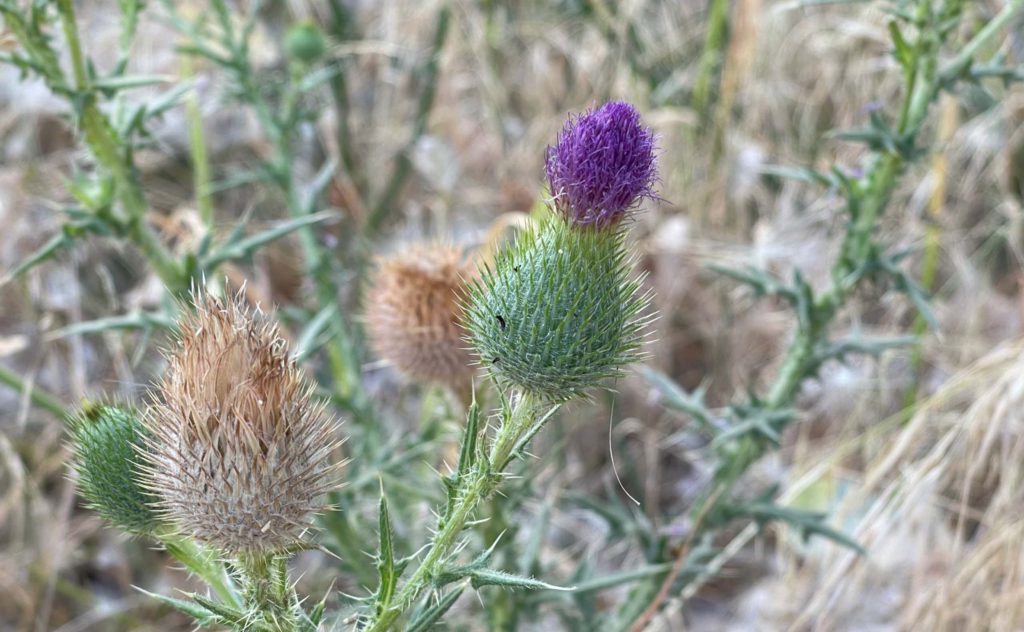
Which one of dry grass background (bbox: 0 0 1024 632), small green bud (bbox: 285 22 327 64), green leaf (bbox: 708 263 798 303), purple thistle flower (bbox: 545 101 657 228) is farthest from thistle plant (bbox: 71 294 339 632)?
small green bud (bbox: 285 22 327 64)

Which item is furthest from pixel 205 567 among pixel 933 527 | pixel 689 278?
pixel 689 278

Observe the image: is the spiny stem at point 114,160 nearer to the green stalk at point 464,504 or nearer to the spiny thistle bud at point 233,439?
the spiny thistle bud at point 233,439

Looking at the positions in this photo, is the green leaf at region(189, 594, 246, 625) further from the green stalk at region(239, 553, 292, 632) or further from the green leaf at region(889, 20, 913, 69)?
the green leaf at region(889, 20, 913, 69)

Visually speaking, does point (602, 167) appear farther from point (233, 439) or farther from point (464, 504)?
point (233, 439)

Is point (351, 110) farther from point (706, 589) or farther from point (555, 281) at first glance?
point (555, 281)

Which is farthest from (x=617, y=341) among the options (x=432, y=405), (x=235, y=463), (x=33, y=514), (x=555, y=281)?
A: (x=33, y=514)

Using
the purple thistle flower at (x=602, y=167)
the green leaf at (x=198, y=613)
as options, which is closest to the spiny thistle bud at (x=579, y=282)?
the purple thistle flower at (x=602, y=167)
